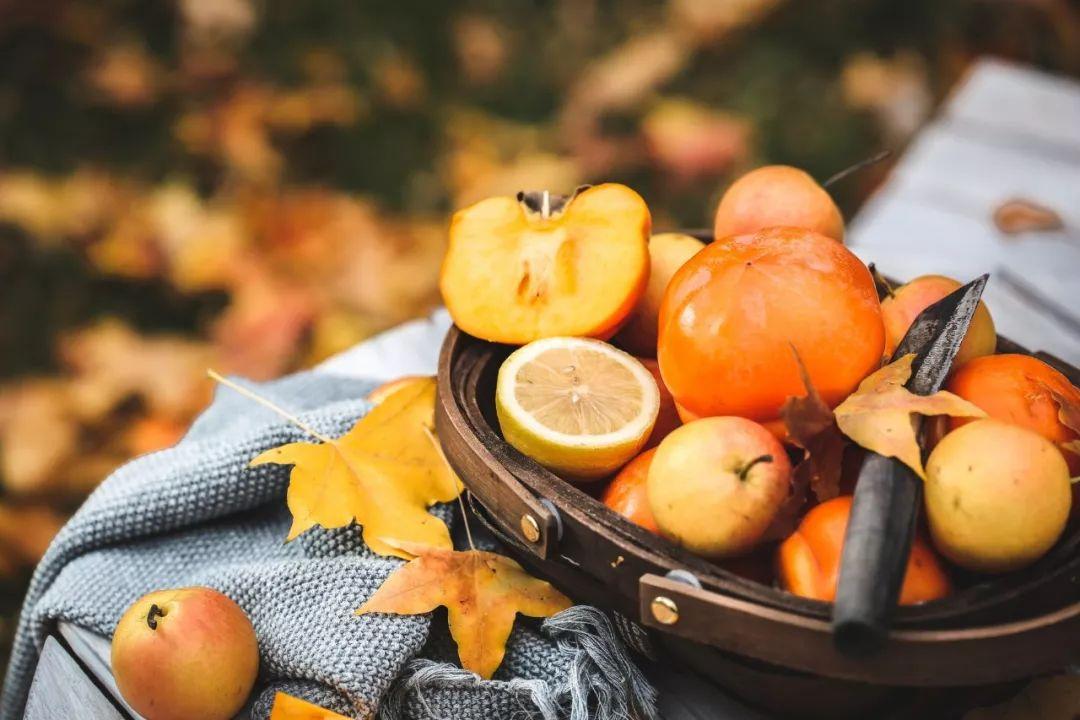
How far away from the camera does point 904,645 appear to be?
66cm

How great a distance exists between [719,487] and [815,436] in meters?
0.09

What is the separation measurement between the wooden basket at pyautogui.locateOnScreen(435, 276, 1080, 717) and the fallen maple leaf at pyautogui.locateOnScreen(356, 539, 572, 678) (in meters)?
0.04

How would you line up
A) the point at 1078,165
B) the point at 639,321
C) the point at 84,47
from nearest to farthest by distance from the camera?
1. the point at 639,321
2. the point at 1078,165
3. the point at 84,47

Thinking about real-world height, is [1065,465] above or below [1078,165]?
above

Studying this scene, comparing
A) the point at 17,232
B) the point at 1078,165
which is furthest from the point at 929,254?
the point at 17,232

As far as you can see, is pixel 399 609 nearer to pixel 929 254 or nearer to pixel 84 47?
pixel 929 254

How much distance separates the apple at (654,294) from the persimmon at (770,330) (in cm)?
15

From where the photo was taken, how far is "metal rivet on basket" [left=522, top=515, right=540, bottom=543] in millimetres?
773

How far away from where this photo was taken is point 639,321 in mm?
986

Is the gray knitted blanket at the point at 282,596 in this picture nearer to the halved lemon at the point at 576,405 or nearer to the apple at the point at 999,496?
the halved lemon at the point at 576,405

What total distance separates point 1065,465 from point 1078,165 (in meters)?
1.23

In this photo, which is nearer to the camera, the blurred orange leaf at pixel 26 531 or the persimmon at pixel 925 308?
the persimmon at pixel 925 308

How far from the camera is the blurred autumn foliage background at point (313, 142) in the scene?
73.5 inches

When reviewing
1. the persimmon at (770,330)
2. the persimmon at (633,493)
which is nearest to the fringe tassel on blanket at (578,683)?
the persimmon at (633,493)
